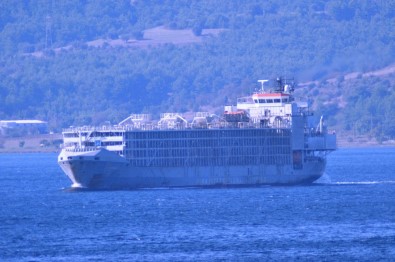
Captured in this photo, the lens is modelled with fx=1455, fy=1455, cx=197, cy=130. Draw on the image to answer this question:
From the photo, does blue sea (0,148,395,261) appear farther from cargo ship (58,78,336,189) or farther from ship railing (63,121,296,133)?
ship railing (63,121,296,133)

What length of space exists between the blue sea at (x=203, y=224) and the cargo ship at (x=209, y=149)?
7.43ft

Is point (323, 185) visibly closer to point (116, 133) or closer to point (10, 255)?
point (116, 133)

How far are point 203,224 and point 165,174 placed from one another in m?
31.6

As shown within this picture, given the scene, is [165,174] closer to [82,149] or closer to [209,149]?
[209,149]

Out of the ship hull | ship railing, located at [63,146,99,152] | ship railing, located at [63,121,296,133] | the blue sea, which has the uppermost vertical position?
ship railing, located at [63,121,296,133]

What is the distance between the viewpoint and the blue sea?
8094cm

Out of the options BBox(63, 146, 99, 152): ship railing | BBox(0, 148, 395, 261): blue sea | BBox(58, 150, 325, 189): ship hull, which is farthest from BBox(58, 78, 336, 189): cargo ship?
BBox(0, 148, 395, 261): blue sea

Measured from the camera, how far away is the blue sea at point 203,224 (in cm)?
8094

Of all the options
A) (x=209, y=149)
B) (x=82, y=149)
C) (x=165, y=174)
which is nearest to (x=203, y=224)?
(x=82, y=149)

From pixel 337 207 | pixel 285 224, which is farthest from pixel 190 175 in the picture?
pixel 285 224

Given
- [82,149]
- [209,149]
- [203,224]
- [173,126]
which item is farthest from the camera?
[173,126]

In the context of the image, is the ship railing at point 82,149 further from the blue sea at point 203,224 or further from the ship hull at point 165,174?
the blue sea at point 203,224

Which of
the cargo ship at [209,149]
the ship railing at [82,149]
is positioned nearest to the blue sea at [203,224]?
the cargo ship at [209,149]

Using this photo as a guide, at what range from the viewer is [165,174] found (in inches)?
4998
